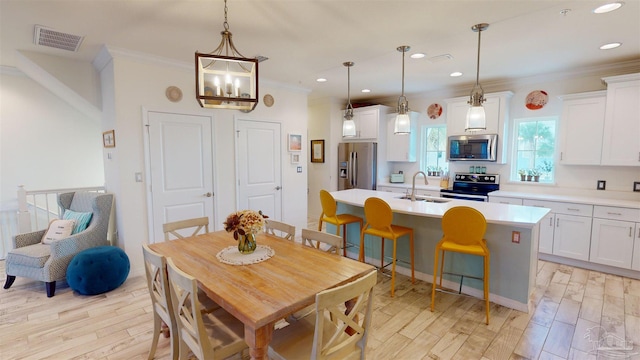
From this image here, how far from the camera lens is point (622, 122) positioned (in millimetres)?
3740

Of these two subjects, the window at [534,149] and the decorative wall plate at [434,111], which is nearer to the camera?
the window at [534,149]

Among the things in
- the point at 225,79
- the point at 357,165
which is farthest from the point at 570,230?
the point at 225,79

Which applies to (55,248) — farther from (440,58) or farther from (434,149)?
(434,149)

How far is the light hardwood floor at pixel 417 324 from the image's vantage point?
7.52 ft

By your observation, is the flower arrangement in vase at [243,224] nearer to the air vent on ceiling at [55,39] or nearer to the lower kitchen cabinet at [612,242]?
the air vent on ceiling at [55,39]

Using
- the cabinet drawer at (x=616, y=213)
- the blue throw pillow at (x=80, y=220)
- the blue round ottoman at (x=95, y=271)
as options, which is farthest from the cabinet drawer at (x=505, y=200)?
the blue throw pillow at (x=80, y=220)

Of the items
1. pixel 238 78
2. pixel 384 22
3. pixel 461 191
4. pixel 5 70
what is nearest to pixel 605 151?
pixel 461 191

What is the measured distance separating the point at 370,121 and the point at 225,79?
4.30m

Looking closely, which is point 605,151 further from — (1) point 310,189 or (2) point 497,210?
(1) point 310,189

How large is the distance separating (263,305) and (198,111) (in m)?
3.24

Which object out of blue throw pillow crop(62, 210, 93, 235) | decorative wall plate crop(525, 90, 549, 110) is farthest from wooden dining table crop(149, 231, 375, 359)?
decorative wall plate crop(525, 90, 549, 110)

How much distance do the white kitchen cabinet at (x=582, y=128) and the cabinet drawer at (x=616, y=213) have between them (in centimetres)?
69

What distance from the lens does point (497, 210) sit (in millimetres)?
3002

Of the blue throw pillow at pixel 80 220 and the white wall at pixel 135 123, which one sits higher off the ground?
the white wall at pixel 135 123
